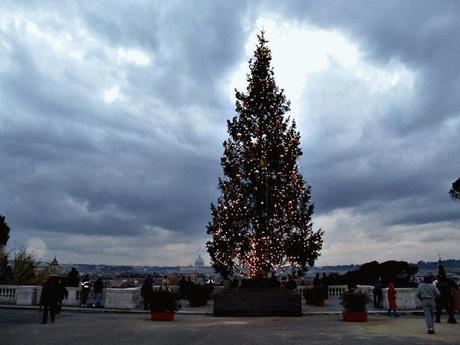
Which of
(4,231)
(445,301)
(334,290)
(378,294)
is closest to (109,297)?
(378,294)

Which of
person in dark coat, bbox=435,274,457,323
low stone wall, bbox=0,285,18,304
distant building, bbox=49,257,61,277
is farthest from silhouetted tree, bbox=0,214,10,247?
person in dark coat, bbox=435,274,457,323

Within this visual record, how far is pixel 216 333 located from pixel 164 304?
15.5 feet

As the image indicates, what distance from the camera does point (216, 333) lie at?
14.0 m

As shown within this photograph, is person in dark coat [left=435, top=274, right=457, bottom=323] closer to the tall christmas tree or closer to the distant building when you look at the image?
the tall christmas tree

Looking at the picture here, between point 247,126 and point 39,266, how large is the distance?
17945 millimetres

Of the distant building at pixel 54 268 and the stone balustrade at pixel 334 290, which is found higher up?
the distant building at pixel 54 268

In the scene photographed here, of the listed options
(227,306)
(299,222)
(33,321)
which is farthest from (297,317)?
(33,321)

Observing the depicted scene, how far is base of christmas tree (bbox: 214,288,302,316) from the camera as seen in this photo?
21328 mm

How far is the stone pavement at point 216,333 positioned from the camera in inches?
474

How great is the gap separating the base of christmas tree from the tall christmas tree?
6.05m

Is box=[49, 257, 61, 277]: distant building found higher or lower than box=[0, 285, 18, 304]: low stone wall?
higher

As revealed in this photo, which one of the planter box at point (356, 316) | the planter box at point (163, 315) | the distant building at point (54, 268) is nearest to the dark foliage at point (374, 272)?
the distant building at point (54, 268)

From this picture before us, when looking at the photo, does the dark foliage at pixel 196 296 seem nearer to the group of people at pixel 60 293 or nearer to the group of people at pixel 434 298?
the group of people at pixel 60 293

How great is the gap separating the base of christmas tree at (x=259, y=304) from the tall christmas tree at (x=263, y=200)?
19.8 feet
